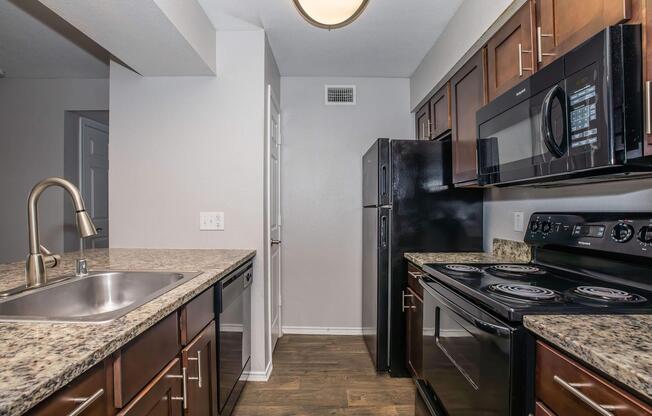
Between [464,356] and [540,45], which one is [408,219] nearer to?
[464,356]

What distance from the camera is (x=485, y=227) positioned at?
2287 mm

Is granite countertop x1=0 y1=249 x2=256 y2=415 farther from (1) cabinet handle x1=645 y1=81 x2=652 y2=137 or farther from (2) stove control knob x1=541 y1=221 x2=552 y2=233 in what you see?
(2) stove control knob x1=541 y1=221 x2=552 y2=233

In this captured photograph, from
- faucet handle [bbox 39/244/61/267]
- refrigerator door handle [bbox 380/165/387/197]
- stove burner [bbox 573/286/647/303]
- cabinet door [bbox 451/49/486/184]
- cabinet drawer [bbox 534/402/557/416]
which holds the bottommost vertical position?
cabinet drawer [bbox 534/402/557/416]

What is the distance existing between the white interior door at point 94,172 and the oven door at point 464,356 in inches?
122

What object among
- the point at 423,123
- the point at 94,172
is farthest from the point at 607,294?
the point at 94,172

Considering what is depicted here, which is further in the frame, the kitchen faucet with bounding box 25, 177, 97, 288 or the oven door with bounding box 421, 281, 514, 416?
the kitchen faucet with bounding box 25, 177, 97, 288

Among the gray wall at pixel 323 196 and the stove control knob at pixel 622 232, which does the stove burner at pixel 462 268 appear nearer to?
the stove control knob at pixel 622 232

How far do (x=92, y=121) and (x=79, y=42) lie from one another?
1049 mm

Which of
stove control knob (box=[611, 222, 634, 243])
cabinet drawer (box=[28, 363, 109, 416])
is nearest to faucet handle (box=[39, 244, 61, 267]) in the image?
cabinet drawer (box=[28, 363, 109, 416])

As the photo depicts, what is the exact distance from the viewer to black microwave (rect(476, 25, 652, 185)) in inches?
36.0

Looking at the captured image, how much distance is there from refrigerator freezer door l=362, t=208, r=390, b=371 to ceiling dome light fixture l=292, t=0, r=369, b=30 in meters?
1.23

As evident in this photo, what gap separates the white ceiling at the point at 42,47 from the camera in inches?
83.2

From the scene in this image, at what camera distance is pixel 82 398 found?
2.37ft

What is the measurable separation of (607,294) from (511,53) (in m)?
1.07
